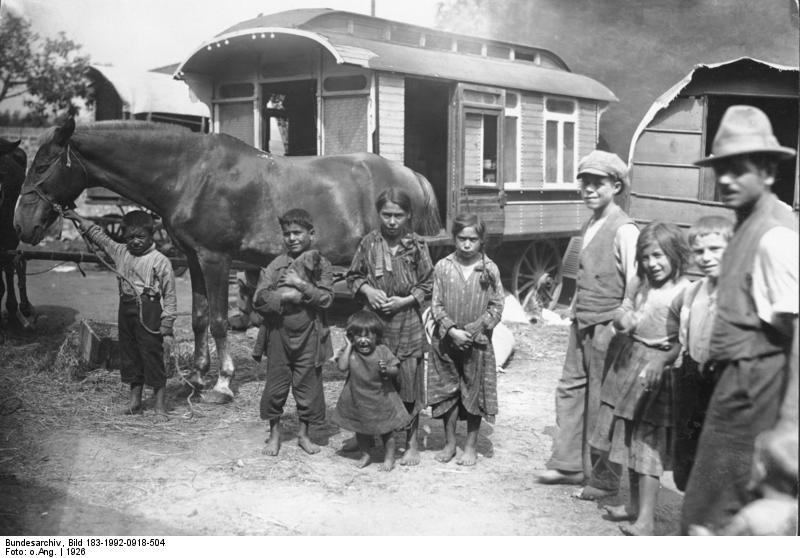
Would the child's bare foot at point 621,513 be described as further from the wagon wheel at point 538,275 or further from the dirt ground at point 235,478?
the wagon wheel at point 538,275

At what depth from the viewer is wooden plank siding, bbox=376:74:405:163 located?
879cm

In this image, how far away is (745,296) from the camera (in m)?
2.55

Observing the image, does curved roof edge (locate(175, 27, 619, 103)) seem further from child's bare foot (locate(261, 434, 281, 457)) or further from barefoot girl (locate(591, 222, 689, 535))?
barefoot girl (locate(591, 222, 689, 535))

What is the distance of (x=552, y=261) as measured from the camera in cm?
1218

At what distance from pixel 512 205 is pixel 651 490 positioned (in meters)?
7.61

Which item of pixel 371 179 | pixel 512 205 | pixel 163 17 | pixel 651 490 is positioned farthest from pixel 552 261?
pixel 651 490

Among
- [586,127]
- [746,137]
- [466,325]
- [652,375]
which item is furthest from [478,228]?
[586,127]

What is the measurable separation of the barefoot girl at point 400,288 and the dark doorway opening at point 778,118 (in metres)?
6.02

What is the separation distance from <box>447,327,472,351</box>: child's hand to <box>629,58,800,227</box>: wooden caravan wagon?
5.21m

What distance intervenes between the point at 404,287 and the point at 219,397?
203cm

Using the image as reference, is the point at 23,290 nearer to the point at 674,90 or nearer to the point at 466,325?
the point at 466,325

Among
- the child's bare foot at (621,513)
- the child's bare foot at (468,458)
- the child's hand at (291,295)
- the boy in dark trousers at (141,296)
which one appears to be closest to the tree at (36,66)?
the boy in dark trousers at (141,296)

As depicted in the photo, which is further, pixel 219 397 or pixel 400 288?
pixel 219 397

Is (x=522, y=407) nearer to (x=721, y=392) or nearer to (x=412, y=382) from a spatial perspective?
(x=412, y=382)
